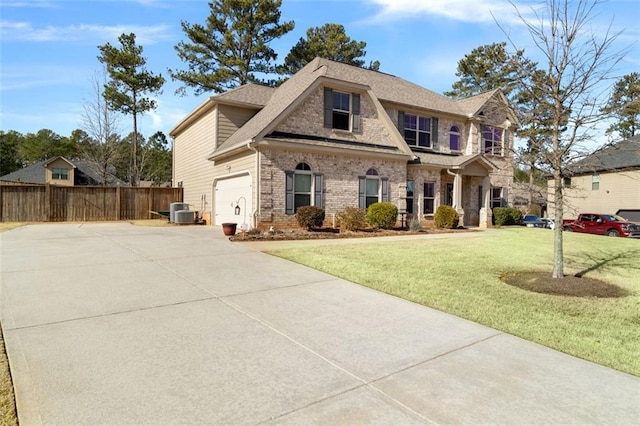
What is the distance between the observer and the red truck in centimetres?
1877

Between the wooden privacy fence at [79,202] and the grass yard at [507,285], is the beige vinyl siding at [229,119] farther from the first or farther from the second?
the grass yard at [507,285]

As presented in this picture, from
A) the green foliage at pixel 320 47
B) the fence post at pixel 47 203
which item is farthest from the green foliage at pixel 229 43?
the fence post at pixel 47 203

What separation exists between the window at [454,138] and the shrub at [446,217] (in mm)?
5597

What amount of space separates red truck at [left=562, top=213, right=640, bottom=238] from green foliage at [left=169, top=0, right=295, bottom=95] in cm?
2665

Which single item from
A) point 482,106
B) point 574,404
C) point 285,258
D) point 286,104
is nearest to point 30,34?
point 286,104

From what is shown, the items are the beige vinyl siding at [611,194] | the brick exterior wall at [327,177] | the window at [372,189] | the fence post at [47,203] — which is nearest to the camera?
the brick exterior wall at [327,177]

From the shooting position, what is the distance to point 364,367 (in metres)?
3.18

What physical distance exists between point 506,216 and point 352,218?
466 inches

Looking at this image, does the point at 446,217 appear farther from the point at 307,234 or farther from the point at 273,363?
the point at 273,363

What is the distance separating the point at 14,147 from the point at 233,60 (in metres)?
56.5

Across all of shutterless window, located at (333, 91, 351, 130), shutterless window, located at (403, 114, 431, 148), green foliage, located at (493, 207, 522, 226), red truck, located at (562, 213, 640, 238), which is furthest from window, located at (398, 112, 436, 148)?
red truck, located at (562, 213, 640, 238)

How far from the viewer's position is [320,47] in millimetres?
33312

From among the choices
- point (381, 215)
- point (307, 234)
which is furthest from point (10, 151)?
point (381, 215)

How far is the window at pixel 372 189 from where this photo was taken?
650 inches
